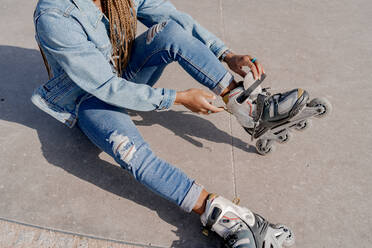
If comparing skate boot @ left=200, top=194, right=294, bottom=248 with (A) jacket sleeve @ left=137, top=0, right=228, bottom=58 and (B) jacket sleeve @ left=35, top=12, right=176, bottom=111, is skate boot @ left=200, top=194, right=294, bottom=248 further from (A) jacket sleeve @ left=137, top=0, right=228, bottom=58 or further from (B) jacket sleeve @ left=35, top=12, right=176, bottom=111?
(A) jacket sleeve @ left=137, top=0, right=228, bottom=58

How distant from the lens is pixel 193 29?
2016 millimetres

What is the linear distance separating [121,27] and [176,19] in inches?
16.6

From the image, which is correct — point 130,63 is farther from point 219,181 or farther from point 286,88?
point 286,88

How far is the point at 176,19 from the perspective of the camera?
2049 millimetres

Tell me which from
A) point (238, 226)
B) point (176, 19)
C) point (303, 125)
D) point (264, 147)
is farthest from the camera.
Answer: point (176, 19)

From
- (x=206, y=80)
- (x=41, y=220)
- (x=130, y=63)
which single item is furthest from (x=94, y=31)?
(x=41, y=220)

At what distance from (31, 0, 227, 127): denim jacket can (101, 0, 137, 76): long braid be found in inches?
2.0

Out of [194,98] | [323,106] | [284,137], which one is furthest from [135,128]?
[323,106]

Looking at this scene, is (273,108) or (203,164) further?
(203,164)

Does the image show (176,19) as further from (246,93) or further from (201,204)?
(201,204)

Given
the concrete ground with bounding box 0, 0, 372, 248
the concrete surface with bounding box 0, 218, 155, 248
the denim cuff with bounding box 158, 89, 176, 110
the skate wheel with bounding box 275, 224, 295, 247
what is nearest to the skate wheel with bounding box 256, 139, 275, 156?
the concrete ground with bounding box 0, 0, 372, 248

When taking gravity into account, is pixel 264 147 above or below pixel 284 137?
below

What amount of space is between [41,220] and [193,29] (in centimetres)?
138

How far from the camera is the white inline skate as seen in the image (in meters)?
1.68
